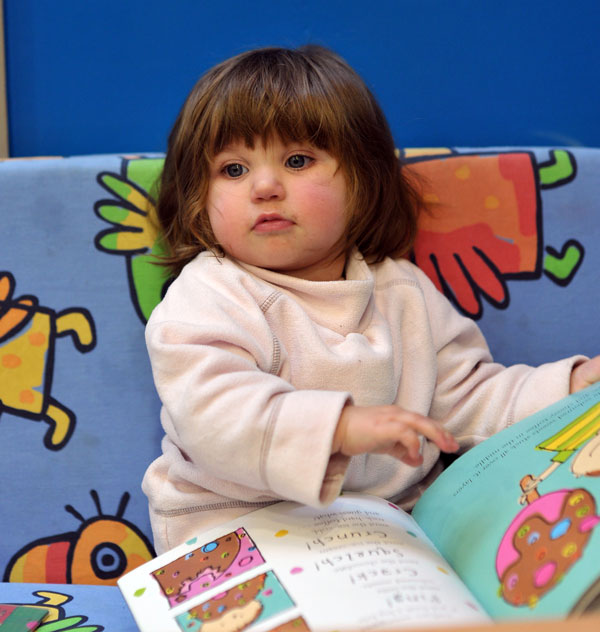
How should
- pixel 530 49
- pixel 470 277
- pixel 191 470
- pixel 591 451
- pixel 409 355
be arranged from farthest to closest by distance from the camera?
pixel 530 49, pixel 470 277, pixel 409 355, pixel 191 470, pixel 591 451

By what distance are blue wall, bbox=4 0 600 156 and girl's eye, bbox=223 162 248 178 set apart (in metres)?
0.37

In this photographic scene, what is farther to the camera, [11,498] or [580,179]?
[580,179]

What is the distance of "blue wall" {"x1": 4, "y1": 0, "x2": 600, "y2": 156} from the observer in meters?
1.18

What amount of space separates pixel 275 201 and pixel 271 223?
3 cm

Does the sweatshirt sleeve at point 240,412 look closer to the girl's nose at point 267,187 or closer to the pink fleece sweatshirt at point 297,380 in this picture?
the pink fleece sweatshirt at point 297,380

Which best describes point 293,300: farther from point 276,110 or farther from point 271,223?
point 276,110

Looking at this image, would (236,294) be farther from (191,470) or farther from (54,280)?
(54,280)

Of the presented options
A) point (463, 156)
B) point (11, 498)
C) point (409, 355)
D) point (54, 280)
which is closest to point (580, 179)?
point (463, 156)

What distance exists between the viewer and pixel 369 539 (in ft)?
2.25

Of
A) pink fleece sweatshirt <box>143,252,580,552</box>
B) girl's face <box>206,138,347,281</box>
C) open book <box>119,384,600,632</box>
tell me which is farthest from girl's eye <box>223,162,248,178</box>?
open book <box>119,384,600,632</box>

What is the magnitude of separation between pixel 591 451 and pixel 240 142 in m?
0.50

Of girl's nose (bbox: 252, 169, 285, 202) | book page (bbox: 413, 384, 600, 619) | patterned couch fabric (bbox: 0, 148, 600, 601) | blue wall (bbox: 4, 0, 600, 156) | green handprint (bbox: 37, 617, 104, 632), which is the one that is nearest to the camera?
book page (bbox: 413, 384, 600, 619)

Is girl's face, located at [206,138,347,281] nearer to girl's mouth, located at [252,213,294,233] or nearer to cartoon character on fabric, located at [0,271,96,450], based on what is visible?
girl's mouth, located at [252,213,294,233]

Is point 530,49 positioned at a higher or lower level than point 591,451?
higher
